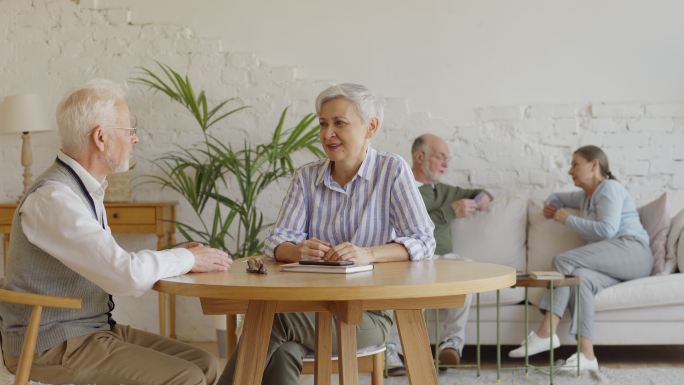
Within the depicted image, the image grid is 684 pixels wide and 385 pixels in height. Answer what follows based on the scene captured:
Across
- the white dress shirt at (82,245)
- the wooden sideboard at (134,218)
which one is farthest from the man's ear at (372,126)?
the wooden sideboard at (134,218)

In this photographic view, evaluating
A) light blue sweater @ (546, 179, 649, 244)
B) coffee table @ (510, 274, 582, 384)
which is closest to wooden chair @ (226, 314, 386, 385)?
coffee table @ (510, 274, 582, 384)

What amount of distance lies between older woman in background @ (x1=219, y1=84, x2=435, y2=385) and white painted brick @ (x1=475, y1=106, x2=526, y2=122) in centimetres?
255

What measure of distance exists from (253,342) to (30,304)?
559 millimetres

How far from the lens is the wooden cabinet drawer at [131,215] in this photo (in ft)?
17.0

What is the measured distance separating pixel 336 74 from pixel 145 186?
1320 mm

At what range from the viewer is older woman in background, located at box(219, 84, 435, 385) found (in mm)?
2809

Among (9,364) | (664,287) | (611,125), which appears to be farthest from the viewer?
(611,125)

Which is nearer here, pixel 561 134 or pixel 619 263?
pixel 619 263

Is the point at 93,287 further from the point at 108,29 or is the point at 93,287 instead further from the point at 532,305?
the point at 108,29

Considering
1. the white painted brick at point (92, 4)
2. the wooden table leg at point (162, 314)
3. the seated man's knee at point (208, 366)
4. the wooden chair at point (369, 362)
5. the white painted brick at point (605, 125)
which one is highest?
the white painted brick at point (92, 4)

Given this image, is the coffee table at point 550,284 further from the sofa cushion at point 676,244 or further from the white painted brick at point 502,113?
the white painted brick at point 502,113

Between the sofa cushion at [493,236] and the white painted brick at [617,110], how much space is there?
819mm

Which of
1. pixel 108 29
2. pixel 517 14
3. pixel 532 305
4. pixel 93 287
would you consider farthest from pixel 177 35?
pixel 93 287

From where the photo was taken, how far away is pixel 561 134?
552cm
